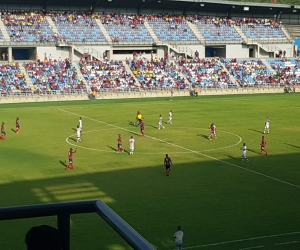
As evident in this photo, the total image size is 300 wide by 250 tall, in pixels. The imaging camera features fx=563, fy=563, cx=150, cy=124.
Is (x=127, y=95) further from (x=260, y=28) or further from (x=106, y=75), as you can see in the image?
(x=260, y=28)

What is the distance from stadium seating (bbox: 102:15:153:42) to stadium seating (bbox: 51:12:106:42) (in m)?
1.94

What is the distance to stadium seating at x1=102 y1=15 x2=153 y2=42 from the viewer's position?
81812 millimetres

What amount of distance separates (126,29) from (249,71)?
19.1 m

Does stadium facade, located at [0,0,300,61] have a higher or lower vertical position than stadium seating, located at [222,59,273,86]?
higher

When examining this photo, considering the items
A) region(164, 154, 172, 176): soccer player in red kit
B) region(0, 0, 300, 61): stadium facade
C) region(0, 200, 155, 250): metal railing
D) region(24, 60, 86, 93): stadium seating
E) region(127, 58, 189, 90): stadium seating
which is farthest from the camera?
region(0, 0, 300, 61): stadium facade

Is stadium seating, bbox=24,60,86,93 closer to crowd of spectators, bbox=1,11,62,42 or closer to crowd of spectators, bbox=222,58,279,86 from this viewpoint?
crowd of spectators, bbox=1,11,62,42

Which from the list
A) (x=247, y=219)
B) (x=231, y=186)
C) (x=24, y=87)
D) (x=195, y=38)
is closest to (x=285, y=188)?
(x=231, y=186)

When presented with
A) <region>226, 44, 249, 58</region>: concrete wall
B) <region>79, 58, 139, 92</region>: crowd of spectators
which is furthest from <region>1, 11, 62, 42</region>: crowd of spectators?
<region>226, 44, 249, 58</region>: concrete wall

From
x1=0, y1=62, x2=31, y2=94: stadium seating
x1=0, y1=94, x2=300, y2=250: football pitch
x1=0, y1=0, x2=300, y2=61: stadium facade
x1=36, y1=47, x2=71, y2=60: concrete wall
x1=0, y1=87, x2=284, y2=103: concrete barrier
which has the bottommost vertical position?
x1=0, y1=94, x2=300, y2=250: football pitch

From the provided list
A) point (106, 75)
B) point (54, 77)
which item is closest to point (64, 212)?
point (54, 77)

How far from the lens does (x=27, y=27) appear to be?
7662cm

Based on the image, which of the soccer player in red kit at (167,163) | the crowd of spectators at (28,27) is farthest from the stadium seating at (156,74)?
the soccer player in red kit at (167,163)

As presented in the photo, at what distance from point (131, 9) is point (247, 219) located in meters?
71.4

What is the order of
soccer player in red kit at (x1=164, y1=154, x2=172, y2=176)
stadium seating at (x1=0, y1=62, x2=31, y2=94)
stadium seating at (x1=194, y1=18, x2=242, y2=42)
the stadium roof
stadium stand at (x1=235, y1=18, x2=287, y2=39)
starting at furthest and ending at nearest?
stadium stand at (x1=235, y1=18, x2=287, y2=39), stadium seating at (x1=194, y1=18, x2=242, y2=42), the stadium roof, stadium seating at (x1=0, y1=62, x2=31, y2=94), soccer player in red kit at (x1=164, y1=154, x2=172, y2=176)
